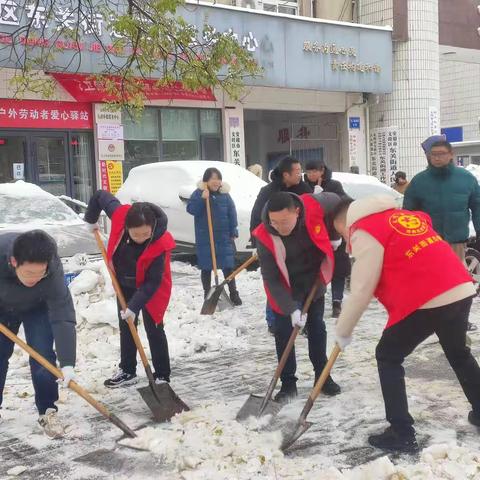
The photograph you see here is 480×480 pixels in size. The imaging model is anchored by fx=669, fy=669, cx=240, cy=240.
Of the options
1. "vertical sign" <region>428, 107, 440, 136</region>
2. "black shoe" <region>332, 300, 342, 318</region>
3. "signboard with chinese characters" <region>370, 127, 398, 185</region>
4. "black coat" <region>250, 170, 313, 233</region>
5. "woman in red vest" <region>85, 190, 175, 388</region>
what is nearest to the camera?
"woman in red vest" <region>85, 190, 175, 388</region>

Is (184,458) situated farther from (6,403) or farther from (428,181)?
(428,181)

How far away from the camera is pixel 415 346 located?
3.60 metres

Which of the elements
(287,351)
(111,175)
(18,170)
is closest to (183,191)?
(111,175)

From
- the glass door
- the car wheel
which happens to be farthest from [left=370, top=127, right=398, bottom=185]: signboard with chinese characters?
the car wheel

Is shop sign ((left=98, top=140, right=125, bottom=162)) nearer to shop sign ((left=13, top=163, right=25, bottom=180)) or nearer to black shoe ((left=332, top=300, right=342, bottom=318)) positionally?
shop sign ((left=13, top=163, right=25, bottom=180))

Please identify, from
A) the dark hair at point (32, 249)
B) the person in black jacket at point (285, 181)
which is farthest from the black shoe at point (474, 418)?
the dark hair at point (32, 249)

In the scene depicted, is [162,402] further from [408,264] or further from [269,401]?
[408,264]

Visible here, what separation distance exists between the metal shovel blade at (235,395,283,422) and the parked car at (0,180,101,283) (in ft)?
10.6

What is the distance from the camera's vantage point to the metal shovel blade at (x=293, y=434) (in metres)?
3.69

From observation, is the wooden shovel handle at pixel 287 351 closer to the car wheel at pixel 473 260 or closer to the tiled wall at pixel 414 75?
the car wheel at pixel 473 260

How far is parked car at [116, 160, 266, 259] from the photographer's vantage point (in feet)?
32.7

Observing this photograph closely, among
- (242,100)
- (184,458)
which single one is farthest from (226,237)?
(242,100)

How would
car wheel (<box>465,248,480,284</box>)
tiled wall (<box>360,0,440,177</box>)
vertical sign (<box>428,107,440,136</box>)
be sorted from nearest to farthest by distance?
car wheel (<box>465,248,480,284</box>) < tiled wall (<box>360,0,440,177</box>) < vertical sign (<box>428,107,440,136</box>)

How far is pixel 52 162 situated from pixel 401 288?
11190mm
